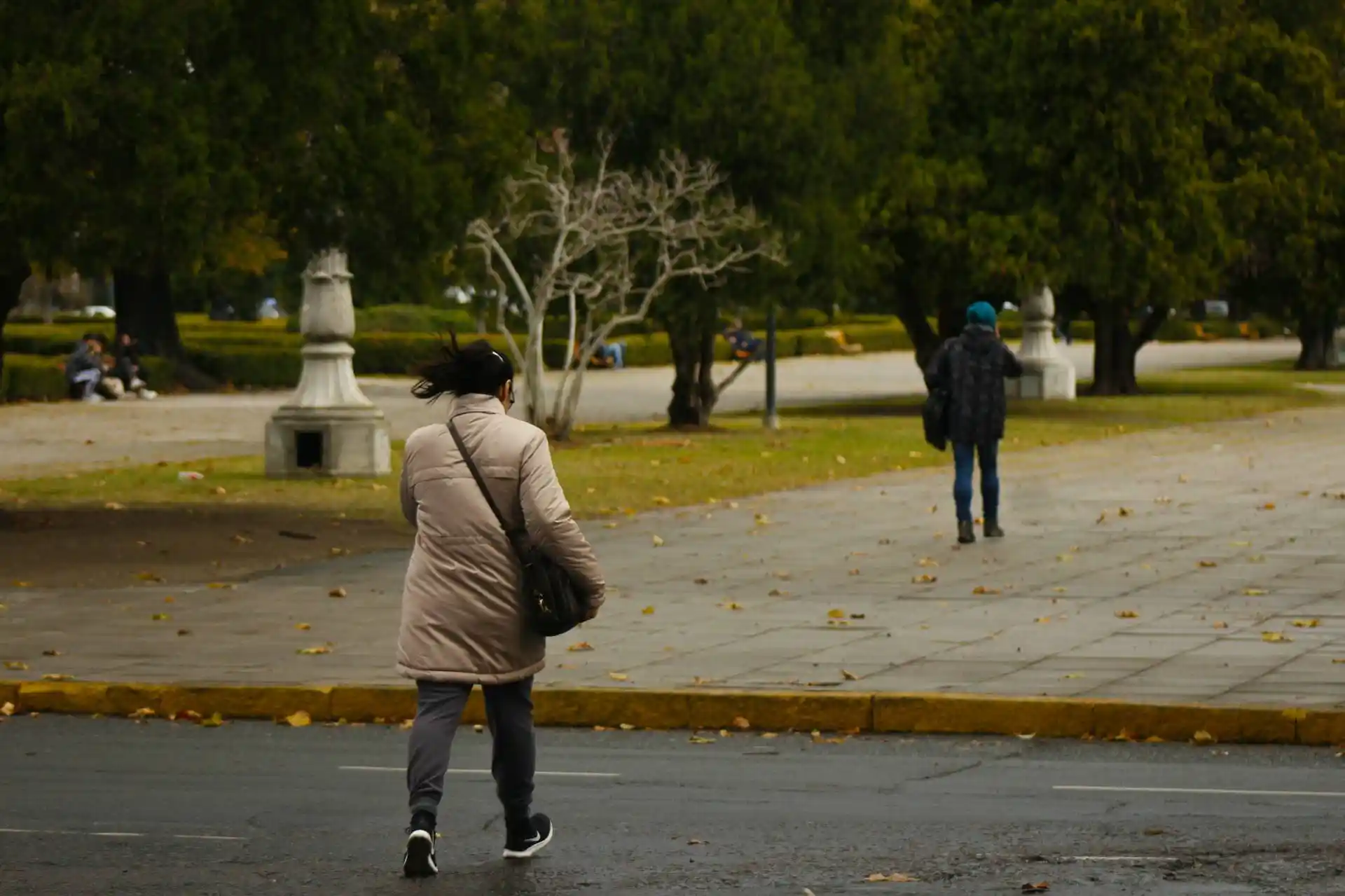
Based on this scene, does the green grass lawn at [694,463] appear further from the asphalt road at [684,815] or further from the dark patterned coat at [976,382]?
the asphalt road at [684,815]

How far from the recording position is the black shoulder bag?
7465 mm

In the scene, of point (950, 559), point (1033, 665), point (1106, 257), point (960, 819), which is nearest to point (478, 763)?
point (960, 819)

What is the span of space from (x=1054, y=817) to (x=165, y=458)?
21553 millimetres

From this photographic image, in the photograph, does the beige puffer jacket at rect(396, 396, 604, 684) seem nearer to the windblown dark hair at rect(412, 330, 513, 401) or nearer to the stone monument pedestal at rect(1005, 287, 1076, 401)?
the windblown dark hair at rect(412, 330, 513, 401)

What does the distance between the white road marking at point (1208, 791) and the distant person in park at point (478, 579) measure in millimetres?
2264

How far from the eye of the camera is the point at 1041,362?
4425cm

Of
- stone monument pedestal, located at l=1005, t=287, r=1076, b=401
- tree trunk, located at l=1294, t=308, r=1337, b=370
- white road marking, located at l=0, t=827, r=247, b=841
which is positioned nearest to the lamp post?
stone monument pedestal, located at l=1005, t=287, r=1076, b=401

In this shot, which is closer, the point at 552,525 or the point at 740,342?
the point at 552,525

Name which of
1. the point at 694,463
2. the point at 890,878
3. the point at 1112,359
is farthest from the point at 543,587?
the point at 1112,359

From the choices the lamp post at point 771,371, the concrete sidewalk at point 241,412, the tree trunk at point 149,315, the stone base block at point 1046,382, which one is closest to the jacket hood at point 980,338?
the concrete sidewalk at point 241,412

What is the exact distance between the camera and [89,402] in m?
44.2

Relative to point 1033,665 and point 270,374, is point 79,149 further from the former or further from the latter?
point 270,374

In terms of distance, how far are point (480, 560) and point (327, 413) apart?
17.4 meters

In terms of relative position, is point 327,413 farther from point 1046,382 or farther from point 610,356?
point 610,356
